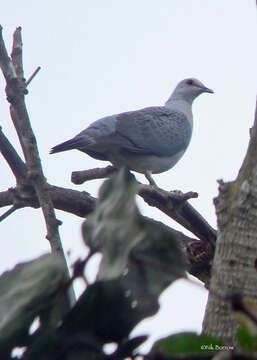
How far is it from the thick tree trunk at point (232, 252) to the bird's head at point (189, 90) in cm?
862

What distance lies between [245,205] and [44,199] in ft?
4.00

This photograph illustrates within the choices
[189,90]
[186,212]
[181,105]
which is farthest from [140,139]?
[186,212]

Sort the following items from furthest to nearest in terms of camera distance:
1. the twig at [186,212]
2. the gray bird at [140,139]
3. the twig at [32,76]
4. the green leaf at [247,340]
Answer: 1. the gray bird at [140,139]
2. the twig at [32,76]
3. the twig at [186,212]
4. the green leaf at [247,340]

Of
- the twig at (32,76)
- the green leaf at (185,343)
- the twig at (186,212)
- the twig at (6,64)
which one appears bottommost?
the twig at (186,212)

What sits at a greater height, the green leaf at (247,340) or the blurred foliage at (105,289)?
the blurred foliage at (105,289)

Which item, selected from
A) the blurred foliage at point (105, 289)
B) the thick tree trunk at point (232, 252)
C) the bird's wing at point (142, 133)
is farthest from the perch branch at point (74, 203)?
the bird's wing at point (142, 133)

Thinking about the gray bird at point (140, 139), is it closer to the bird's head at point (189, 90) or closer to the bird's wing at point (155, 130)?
the bird's wing at point (155, 130)

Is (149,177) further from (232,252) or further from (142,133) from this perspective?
(232,252)

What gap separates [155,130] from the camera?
871cm

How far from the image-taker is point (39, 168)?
316cm

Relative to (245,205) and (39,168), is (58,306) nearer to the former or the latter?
(245,205)

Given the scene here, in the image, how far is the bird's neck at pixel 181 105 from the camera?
993 cm

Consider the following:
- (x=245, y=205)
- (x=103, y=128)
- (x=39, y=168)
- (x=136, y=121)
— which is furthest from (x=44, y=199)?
(x=136, y=121)

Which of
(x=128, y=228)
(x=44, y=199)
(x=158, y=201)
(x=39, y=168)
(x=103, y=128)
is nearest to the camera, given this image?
(x=128, y=228)
